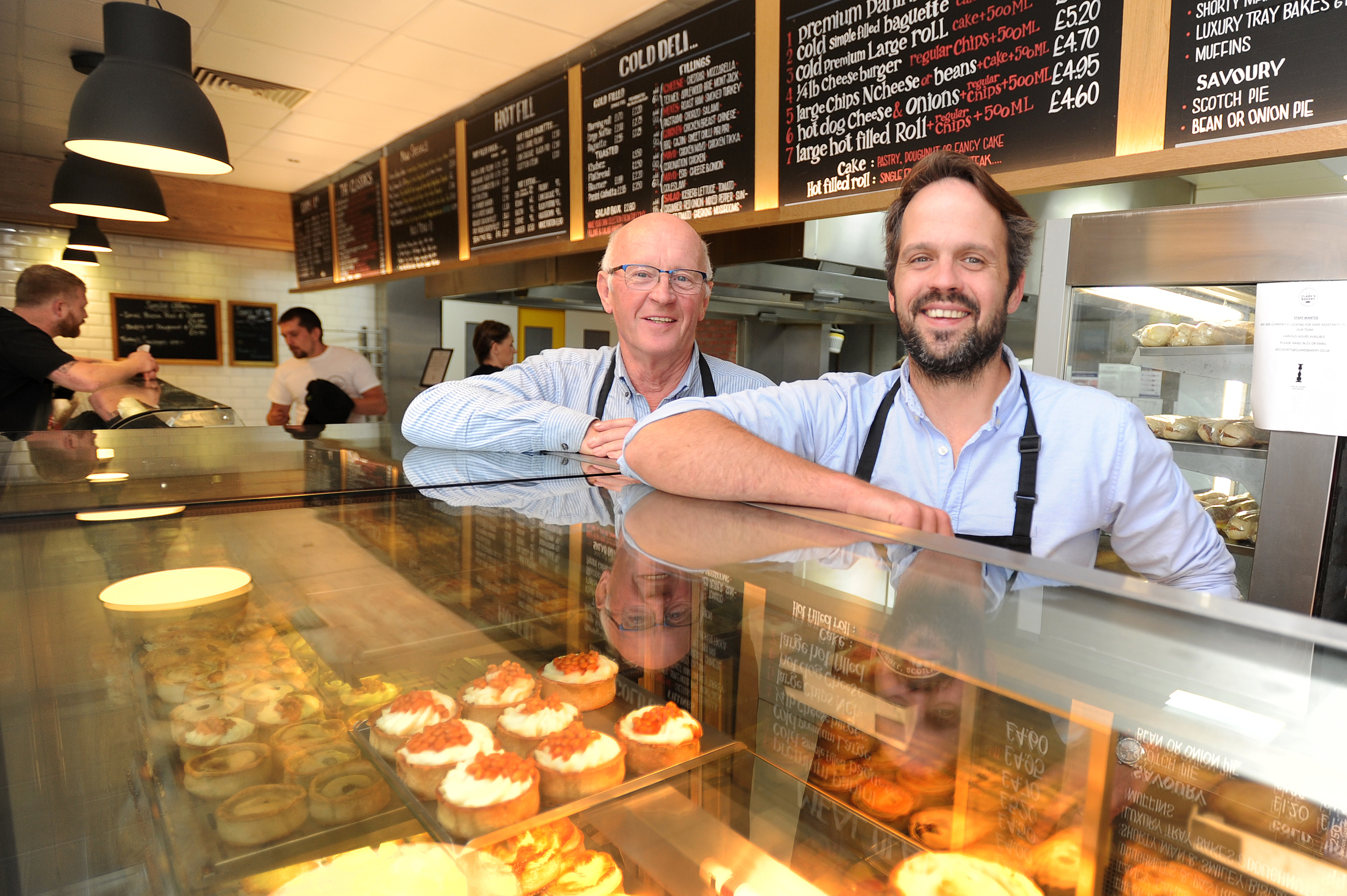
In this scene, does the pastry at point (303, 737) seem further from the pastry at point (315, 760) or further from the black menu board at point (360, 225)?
the black menu board at point (360, 225)

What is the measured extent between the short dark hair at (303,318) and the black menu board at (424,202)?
30.9 inches

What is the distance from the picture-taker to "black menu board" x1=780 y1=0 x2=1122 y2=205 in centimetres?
214

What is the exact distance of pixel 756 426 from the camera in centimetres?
149

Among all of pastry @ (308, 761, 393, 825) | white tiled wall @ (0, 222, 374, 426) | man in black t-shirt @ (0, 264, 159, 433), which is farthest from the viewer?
white tiled wall @ (0, 222, 374, 426)

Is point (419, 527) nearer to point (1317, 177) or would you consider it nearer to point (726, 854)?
point (726, 854)

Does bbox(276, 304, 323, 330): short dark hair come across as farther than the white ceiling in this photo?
Yes

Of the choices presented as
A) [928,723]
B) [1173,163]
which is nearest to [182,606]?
[928,723]

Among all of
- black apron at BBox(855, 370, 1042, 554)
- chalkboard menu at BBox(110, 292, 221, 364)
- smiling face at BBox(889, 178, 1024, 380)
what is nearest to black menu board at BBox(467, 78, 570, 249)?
smiling face at BBox(889, 178, 1024, 380)

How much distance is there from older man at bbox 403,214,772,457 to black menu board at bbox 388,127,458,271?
10.1 ft

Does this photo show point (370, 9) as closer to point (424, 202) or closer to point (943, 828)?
point (424, 202)

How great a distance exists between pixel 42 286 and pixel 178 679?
3.50 meters

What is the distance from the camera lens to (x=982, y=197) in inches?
57.8

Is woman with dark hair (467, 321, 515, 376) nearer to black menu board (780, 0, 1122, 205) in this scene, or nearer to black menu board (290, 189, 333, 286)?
black menu board (780, 0, 1122, 205)

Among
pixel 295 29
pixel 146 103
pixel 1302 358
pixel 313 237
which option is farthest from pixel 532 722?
pixel 313 237
